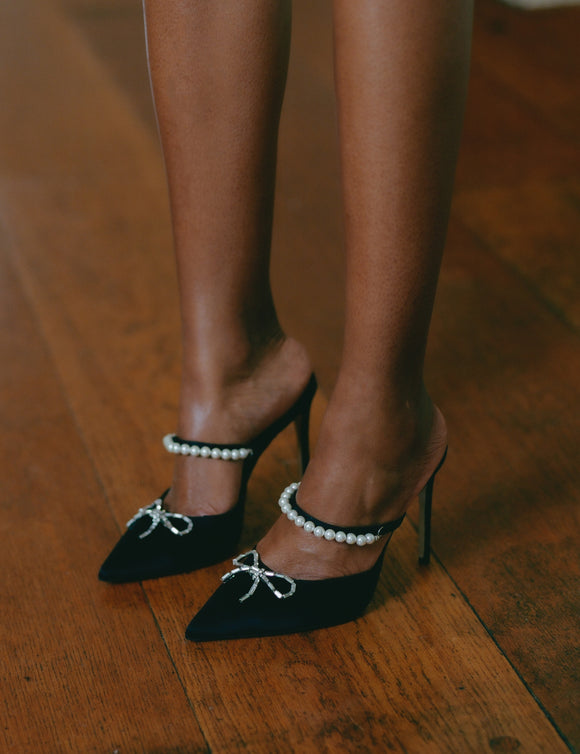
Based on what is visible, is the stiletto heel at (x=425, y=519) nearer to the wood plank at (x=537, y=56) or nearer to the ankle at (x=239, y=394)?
the ankle at (x=239, y=394)

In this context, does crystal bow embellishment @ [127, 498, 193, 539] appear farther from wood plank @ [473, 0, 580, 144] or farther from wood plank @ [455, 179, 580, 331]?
wood plank @ [473, 0, 580, 144]

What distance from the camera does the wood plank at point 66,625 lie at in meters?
0.49

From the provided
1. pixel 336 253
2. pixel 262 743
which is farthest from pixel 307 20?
pixel 262 743

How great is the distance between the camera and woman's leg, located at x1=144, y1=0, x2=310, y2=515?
0.54 metres

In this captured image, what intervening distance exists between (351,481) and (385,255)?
0.14 metres

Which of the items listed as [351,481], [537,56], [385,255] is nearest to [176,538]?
[351,481]

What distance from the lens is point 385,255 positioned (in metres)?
0.49

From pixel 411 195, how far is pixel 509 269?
0.52 m

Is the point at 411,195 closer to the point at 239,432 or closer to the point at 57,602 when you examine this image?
the point at 239,432

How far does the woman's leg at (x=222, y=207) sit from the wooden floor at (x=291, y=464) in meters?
0.09

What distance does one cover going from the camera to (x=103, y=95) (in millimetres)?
1498

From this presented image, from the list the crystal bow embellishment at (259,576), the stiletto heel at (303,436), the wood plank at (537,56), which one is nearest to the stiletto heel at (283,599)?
the crystal bow embellishment at (259,576)

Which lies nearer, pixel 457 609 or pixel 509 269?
pixel 457 609

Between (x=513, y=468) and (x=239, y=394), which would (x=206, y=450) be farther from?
(x=513, y=468)
